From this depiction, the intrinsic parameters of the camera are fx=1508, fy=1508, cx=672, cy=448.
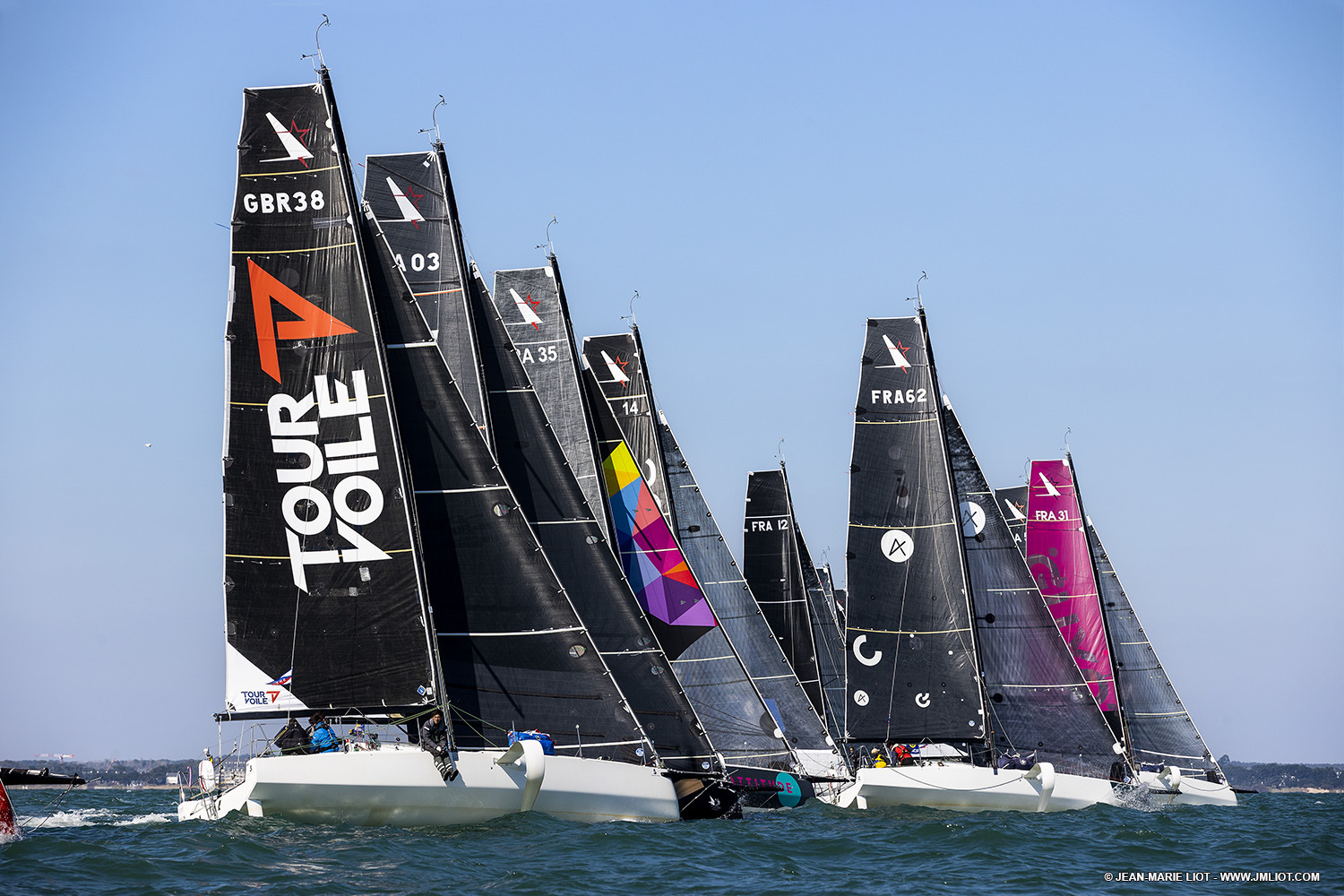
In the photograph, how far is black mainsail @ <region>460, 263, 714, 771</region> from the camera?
25.7 m

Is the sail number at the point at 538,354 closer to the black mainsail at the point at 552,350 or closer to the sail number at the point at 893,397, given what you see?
the black mainsail at the point at 552,350

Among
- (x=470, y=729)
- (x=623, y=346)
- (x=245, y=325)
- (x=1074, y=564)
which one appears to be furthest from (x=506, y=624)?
(x=1074, y=564)

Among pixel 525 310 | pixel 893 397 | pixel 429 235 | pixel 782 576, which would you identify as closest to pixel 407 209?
pixel 429 235

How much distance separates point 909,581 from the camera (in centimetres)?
3173

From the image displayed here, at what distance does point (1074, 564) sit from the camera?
137 feet

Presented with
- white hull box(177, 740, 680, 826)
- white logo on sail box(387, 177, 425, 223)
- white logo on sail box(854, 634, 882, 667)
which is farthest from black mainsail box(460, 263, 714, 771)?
white logo on sail box(854, 634, 882, 667)

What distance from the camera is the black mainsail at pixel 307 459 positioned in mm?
21078

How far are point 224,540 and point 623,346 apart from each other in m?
15.4

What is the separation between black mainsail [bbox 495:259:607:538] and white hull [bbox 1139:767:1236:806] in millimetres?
16908

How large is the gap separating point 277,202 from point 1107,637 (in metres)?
27.2

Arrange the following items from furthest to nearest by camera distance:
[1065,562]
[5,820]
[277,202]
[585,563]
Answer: [1065,562] < [585,563] < [277,202] < [5,820]

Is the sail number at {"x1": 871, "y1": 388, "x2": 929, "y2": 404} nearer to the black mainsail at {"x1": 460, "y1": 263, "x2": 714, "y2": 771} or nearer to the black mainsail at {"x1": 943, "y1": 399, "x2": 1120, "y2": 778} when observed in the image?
the black mainsail at {"x1": 943, "y1": 399, "x2": 1120, "y2": 778}

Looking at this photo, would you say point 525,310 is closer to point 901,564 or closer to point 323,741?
point 901,564

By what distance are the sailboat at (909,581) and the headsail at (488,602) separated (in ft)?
32.4
